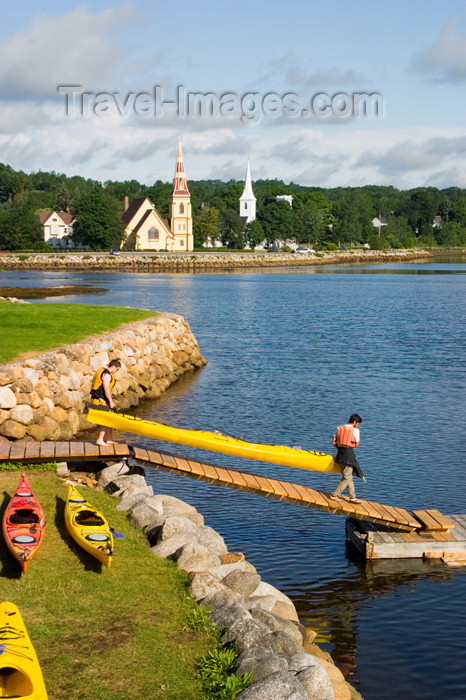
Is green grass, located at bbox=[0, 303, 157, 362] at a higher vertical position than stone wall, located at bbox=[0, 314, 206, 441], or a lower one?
higher

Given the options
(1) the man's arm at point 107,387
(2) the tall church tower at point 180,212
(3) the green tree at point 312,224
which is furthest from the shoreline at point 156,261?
(1) the man's arm at point 107,387

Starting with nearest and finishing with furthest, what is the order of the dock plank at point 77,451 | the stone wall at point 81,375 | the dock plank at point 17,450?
the dock plank at point 17,450 < the dock plank at point 77,451 < the stone wall at point 81,375

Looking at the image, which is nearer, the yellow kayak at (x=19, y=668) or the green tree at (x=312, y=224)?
Result: the yellow kayak at (x=19, y=668)

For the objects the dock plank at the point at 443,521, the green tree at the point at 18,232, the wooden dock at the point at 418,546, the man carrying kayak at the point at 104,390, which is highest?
the green tree at the point at 18,232

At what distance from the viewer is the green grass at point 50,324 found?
2634cm

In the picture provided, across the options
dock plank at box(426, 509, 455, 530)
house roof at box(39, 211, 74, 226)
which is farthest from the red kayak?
house roof at box(39, 211, 74, 226)

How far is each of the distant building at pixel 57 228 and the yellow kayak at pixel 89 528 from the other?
477 feet

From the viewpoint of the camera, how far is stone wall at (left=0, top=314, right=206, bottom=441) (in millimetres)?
20984

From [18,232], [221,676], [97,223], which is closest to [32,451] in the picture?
[221,676]

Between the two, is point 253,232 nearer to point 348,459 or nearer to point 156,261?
point 156,261

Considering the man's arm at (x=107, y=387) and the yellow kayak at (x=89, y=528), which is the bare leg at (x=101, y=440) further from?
the yellow kayak at (x=89, y=528)

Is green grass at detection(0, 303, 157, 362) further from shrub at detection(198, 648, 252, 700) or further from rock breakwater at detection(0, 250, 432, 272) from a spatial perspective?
rock breakwater at detection(0, 250, 432, 272)

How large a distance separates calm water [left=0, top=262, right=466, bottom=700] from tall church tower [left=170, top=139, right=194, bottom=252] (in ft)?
316

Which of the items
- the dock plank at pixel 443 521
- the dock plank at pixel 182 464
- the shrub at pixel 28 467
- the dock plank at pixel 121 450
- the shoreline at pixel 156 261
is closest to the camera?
the dock plank at pixel 443 521
